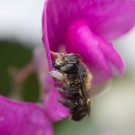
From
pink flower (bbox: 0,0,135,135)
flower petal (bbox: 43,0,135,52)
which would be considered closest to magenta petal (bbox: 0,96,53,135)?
pink flower (bbox: 0,0,135,135)

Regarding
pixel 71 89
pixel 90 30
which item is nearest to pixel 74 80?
pixel 71 89

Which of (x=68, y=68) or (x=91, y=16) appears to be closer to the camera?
(x=68, y=68)

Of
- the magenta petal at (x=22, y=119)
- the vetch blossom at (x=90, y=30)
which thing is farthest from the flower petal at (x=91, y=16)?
the magenta petal at (x=22, y=119)

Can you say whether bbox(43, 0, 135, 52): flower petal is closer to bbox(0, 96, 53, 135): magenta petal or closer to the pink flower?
the pink flower

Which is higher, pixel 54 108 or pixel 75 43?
pixel 75 43

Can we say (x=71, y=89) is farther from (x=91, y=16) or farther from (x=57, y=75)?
(x=91, y=16)
